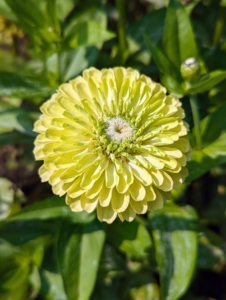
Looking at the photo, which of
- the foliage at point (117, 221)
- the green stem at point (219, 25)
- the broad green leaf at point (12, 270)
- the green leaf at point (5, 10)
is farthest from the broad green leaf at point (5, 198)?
the green stem at point (219, 25)

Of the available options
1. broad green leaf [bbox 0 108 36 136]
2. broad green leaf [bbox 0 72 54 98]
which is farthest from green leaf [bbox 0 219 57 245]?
broad green leaf [bbox 0 72 54 98]

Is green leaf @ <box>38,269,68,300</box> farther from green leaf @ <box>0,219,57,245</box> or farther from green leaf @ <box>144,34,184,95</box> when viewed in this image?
green leaf @ <box>144,34,184,95</box>

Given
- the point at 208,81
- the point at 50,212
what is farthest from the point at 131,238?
the point at 208,81

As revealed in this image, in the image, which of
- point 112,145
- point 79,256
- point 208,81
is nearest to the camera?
point 112,145

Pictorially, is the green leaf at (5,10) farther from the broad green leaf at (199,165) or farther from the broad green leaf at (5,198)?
the broad green leaf at (199,165)

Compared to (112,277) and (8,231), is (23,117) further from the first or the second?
(112,277)

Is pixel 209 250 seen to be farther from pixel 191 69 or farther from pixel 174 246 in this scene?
pixel 191 69
